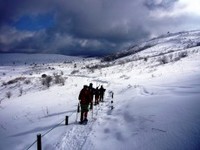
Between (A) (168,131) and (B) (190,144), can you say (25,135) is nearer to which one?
(A) (168,131)

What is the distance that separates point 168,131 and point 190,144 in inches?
50.6

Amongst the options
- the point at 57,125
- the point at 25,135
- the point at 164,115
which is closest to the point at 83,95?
the point at 57,125

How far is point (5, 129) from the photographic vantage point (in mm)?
11750

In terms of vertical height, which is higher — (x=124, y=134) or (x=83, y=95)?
(x=83, y=95)

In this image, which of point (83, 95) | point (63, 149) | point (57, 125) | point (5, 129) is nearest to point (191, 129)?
point (63, 149)

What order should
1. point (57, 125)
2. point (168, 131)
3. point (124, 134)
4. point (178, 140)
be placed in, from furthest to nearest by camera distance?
point (57, 125), point (124, 134), point (168, 131), point (178, 140)

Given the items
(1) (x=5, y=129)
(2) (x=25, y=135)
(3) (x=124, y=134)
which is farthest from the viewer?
(1) (x=5, y=129)

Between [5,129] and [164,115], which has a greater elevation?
[164,115]

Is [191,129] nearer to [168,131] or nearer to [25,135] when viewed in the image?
[168,131]

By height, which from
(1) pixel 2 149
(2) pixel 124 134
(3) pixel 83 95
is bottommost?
(1) pixel 2 149

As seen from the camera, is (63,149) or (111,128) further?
(111,128)

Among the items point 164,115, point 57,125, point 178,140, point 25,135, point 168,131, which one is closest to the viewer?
point 178,140

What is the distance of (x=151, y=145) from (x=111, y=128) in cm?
293

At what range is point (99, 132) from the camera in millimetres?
9391
